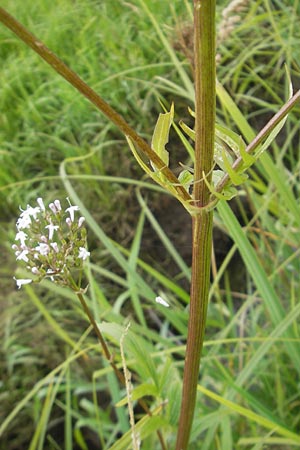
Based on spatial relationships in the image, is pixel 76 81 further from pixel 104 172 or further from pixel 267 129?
pixel 104 172

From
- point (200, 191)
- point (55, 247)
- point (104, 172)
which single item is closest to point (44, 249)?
point (55, 247)

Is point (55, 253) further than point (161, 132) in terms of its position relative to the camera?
Yes

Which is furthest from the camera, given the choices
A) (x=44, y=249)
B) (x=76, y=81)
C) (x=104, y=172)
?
(x=104, y=172)

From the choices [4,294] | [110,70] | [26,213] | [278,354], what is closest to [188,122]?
[110,70]

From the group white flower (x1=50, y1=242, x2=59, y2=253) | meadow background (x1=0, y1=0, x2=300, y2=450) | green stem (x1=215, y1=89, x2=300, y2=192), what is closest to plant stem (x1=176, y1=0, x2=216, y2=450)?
green stem (x1=215, y1=89, x2=300, y2=192)

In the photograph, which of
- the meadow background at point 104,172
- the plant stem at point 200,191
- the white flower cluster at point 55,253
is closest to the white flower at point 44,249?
the white flower cluster at point 55,253

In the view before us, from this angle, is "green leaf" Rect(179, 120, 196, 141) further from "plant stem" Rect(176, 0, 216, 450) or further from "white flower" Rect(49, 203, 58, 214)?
"white flower" Rect(49, 203, 58, 214)
